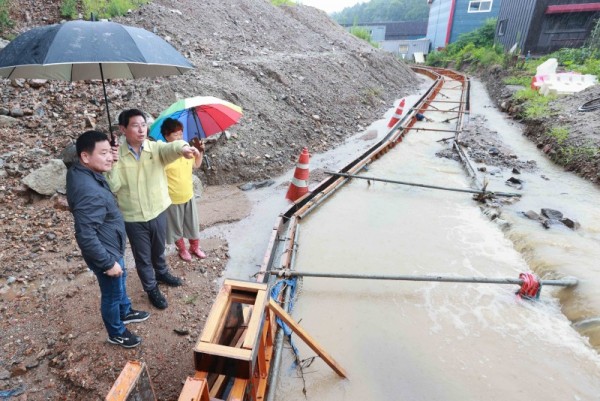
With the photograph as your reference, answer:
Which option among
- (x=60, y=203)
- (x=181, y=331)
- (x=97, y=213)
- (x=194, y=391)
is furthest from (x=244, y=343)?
(x=60, y=203)

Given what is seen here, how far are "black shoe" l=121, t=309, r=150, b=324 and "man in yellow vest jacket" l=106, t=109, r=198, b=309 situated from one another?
0.21m

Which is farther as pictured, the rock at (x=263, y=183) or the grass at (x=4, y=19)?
the grass at (x=4, y=19)

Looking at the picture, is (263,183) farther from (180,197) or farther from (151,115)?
(180,197)

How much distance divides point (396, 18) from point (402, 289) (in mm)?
89063

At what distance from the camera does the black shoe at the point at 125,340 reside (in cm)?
292

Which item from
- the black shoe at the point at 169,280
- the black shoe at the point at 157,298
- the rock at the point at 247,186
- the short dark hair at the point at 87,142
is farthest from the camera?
the rock at the point at 247,186

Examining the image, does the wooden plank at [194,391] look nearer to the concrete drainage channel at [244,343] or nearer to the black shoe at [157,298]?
the concrete drainage channel at [244,343]

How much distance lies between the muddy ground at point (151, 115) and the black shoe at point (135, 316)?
56 mm

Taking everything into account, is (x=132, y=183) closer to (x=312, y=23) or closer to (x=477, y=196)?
(x=477, y=196)

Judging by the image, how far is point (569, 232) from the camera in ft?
18.4

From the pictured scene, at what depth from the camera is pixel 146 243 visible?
10.4 ft

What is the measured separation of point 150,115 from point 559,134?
34.5ft

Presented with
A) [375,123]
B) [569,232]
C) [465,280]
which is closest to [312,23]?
[375,123]

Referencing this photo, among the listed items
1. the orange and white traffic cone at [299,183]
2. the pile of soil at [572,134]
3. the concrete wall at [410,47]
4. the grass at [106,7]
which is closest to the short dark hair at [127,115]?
the orange and white traffic cone at [299,183]
